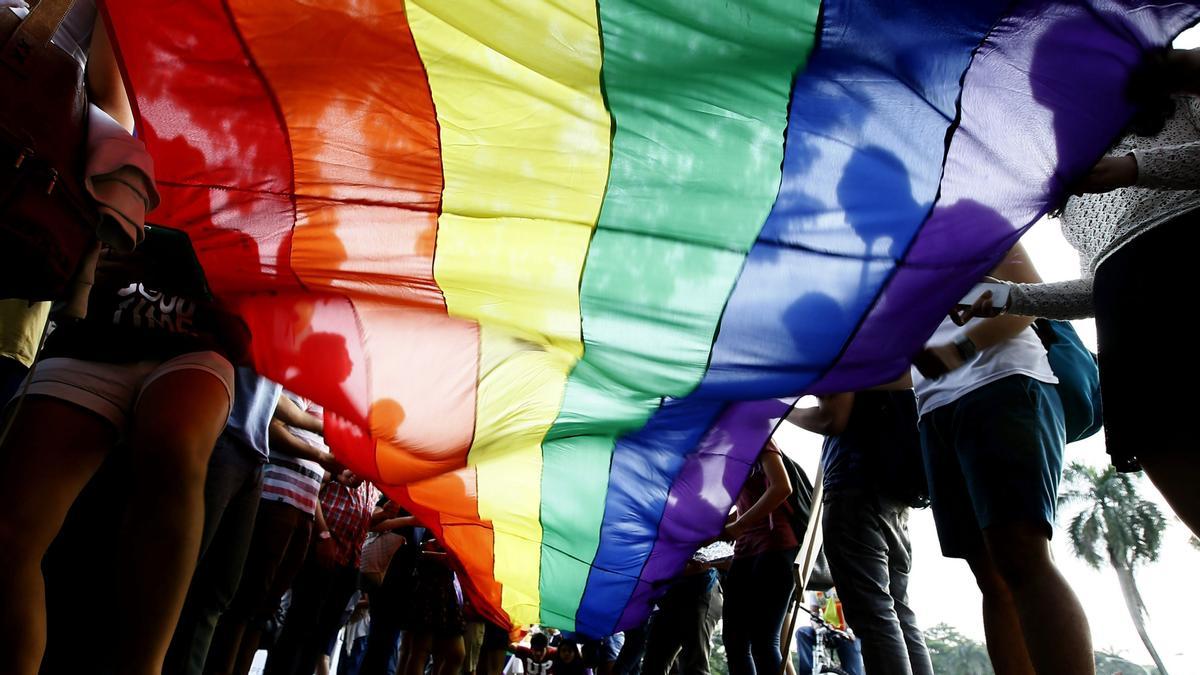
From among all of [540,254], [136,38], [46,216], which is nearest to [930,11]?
[540,254]

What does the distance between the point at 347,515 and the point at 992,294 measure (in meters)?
3.13

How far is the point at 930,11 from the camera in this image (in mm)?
1244

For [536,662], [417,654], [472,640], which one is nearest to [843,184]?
[417,654]

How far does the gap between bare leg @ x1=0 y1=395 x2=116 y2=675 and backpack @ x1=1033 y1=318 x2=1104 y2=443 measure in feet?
7.22

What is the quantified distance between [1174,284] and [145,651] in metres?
1.87

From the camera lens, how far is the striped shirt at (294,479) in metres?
2.70

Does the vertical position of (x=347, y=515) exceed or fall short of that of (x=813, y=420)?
it falls short

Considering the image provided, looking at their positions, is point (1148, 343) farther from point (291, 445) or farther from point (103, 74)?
point (291, 445)

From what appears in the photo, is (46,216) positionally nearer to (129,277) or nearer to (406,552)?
(129,277)

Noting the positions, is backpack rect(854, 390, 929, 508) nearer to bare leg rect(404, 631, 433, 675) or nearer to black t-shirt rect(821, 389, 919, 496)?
black t-shirt rect(821, 389, 919, 496)

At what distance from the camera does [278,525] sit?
2.64 m

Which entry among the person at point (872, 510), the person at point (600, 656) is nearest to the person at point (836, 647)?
the person at point (600, 656)

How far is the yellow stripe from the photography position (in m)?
1.43

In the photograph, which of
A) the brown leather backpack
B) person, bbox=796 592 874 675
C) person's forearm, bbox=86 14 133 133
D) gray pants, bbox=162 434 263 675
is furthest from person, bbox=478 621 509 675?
the brown leather backpack
